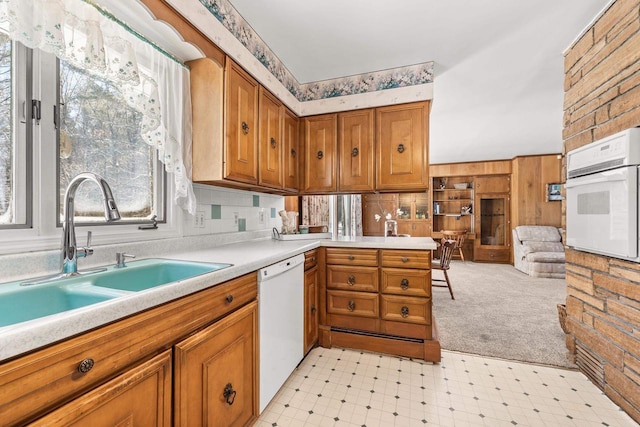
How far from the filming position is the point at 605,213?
5.51 ft

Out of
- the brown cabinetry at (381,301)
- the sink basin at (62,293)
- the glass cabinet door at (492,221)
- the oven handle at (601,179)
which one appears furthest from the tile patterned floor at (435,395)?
the glass cabinet door at (492,221)

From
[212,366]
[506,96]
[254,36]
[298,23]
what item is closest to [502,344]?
[212,366]

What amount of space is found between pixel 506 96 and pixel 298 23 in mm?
2761

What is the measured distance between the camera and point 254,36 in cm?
210

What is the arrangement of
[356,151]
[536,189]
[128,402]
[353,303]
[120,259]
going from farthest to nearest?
[536,189] < [356,151] < [353,303] < [120,259] < [128,402]

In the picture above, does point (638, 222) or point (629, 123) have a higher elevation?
point (629, 123)

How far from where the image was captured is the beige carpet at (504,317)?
2393 mm

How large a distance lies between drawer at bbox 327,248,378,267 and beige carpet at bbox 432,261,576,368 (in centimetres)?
104

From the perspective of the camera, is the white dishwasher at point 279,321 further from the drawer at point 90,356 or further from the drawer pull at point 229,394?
the drawer at point 90,356

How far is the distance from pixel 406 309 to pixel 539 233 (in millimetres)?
4972

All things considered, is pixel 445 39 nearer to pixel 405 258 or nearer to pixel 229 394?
pixel 405 258

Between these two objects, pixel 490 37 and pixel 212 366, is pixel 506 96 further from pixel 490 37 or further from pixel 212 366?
pixel 212 366

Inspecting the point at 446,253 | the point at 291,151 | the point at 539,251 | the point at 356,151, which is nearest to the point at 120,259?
the point at 291,151

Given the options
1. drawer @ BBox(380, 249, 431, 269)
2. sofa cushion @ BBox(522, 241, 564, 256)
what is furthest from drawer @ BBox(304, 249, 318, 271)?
sofa cushion @ BBox(522, 241, 564, 256)
